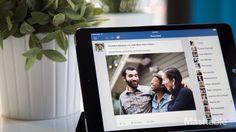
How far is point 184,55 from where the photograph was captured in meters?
0.57

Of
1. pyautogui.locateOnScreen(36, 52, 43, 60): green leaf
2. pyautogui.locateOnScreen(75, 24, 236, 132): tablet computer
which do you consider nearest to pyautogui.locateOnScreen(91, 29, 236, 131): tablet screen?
pyautogui.locateOnScreen(75, 24, 236, 132): tablet computer

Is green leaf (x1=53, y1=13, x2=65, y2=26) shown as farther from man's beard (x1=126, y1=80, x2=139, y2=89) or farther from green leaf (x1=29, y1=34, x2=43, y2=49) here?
man's beard (x1=126, y1=80, x2=139, y2=89)

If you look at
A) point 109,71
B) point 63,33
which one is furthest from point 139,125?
point 63,33

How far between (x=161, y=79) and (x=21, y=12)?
0.24 metres

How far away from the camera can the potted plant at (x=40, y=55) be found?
0.59 metres

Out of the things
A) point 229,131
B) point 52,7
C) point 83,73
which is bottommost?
point 229,131

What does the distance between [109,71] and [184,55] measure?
0.39ft

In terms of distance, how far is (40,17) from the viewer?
1.95 feet

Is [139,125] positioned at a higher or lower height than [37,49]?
lower

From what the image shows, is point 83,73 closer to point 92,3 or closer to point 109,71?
point 109,71

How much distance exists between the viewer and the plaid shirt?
0.53 meters

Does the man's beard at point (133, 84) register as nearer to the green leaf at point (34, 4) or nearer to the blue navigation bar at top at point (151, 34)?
the blue navigation bar at top at point (151, 34)

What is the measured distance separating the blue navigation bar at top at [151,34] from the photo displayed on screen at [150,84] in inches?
1.2

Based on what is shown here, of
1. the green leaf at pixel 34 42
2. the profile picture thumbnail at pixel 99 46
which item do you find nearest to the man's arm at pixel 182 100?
the profile picture thumbnail at pixel 99 46
